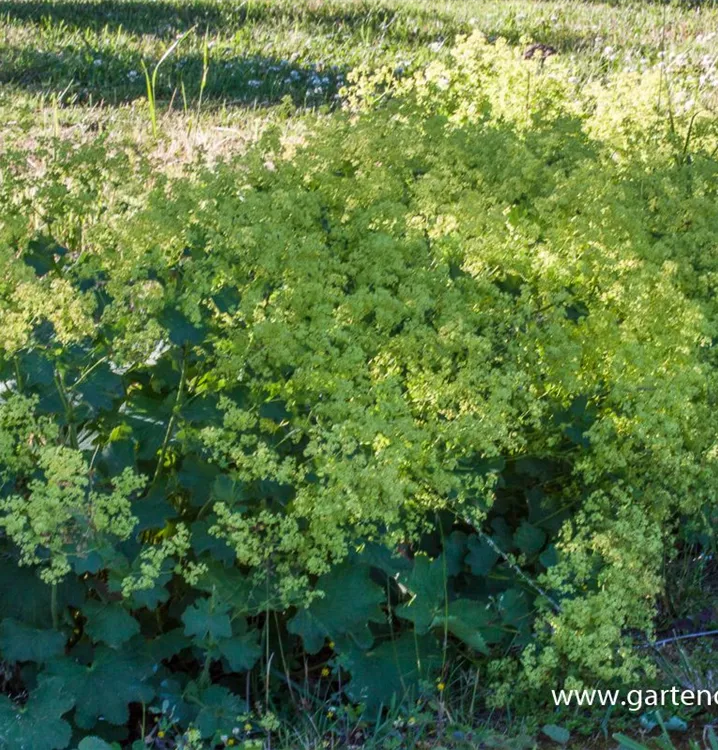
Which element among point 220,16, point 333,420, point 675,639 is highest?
point 333,420

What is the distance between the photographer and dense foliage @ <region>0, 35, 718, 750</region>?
2.29 metres

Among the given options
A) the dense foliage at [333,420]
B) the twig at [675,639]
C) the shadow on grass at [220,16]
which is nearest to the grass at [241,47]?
the shadow on grass at [220,16]

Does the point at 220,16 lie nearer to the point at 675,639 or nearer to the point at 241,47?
the point at 241,47

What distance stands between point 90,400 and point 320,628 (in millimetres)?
692

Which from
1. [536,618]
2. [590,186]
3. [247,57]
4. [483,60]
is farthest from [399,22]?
[536,618]

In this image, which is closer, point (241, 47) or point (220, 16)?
point (241, 47)

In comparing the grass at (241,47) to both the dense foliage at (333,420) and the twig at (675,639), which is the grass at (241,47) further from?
the twig at (675,639)

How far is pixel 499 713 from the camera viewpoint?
2.72 meters

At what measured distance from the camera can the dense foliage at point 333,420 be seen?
7.50 ft

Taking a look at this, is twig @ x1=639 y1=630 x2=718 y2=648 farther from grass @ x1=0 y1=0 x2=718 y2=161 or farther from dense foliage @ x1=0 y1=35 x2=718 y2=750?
grass @ x1=0 y1=0 x2=718 y2=161

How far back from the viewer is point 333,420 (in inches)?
92.0

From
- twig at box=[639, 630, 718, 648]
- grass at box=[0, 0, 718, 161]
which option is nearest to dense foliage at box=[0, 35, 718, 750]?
twig at box=[639, 630, 718, 648]

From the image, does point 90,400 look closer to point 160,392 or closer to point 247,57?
point 160,392

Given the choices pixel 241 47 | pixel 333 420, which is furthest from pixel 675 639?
pixel 241 47
